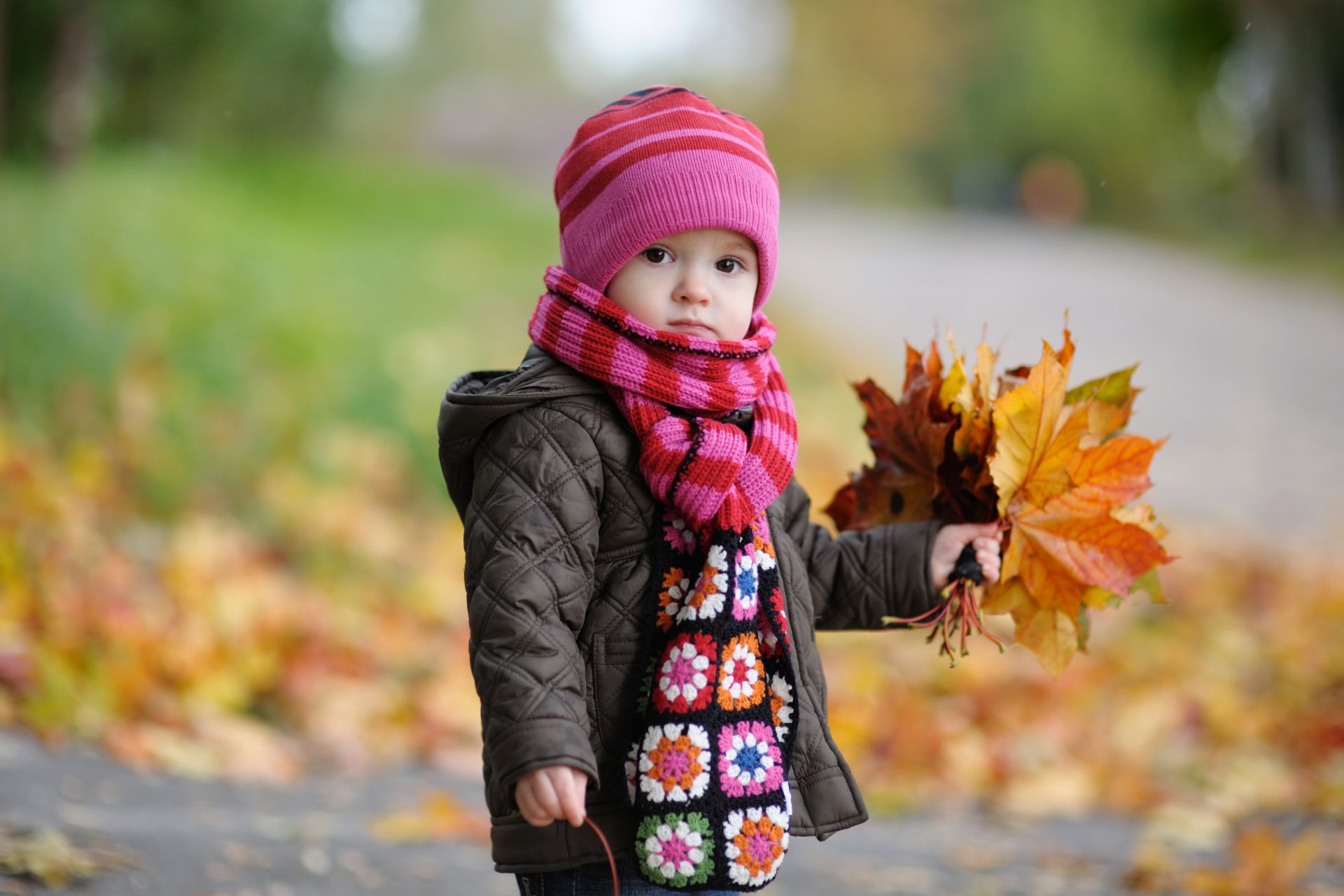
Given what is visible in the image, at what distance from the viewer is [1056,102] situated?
21391mm

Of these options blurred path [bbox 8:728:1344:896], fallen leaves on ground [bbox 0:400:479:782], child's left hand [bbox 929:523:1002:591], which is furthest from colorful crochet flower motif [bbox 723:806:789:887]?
fallen leaves on ground [bbox 0:400:479:782]

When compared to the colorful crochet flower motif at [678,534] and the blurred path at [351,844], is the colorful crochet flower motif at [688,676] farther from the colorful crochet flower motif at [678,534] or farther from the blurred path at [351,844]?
the blurred path at [351,844]

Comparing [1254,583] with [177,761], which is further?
[1254,583]

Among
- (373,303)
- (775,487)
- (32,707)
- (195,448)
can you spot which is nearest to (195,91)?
(373,303)

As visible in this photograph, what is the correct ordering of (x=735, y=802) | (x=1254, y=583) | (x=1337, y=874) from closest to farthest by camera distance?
(x=735, y=802)
(x=1337, y=874)
(x=1254, y=583)

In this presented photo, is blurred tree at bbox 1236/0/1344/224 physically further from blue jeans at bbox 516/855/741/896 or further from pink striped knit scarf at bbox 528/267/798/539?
blue jeans at bbox 516/855/741/896

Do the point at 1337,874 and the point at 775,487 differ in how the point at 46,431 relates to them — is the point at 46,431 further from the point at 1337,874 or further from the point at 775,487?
the point at 1337,874

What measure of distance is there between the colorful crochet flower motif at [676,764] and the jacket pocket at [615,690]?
55 mm

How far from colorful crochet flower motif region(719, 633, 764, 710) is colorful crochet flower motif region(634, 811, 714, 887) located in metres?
0.15

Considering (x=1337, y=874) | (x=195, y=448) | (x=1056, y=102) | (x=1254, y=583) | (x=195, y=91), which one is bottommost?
(x=1337, y=874)

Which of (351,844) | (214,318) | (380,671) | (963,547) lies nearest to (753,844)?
(963,547)

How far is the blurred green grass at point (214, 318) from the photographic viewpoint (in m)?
4.66

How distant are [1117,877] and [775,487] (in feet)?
6.84

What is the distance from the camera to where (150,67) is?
6504mm
